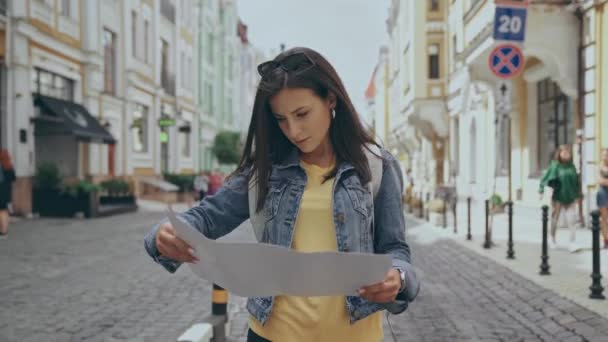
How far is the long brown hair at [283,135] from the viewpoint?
5.67ft

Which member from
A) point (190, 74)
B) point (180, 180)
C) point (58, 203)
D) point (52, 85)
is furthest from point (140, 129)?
point (58, 203)

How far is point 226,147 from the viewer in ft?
137

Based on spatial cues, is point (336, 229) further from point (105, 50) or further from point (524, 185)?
point (105, 50)

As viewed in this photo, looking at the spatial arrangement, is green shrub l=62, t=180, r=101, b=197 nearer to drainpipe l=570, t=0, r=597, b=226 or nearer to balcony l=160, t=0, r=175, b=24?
drainpipe l=570, t=0, r=597, b=226

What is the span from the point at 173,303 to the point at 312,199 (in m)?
4.88

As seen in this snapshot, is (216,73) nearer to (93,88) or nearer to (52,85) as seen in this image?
(93,88)

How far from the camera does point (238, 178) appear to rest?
6.23 ft

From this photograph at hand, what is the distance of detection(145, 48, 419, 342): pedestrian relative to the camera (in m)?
1.72

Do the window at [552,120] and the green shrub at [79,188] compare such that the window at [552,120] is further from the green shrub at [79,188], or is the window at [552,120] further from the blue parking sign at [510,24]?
the green shrub at [79,188]

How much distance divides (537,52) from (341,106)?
45.4ft

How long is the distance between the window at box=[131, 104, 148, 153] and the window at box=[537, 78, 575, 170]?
668 inches

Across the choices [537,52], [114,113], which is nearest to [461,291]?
[537,52]

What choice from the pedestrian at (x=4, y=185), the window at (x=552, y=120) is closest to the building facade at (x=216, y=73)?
the window at (x=552, y=120)

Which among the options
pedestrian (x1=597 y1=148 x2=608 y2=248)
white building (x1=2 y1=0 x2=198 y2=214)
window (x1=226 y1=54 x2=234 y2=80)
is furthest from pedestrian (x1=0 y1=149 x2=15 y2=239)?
window (x1=226 y1=54 x2=234 y2=80)
